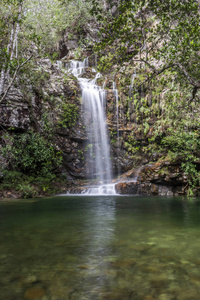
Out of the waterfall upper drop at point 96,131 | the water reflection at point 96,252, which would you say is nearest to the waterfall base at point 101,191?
the waterfall upper drop at point 96,131

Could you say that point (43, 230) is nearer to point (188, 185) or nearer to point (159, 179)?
point (159, 179)

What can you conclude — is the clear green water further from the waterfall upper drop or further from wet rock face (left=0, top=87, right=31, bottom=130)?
the waterfall upper drop

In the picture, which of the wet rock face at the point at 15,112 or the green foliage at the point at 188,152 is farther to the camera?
the wet rock face at the point at 15,112

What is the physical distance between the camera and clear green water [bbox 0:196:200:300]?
231 cm

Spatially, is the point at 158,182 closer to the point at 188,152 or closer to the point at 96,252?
the point at 188,152

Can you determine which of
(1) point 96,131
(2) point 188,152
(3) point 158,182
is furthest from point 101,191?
(1) point 96,131

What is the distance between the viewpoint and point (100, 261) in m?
3.13

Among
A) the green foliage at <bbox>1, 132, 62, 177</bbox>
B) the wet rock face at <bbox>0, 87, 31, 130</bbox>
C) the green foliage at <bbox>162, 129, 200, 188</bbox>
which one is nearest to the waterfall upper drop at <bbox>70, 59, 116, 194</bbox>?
the green foliage at <bbox>1, 132, 62, 177</bbox>

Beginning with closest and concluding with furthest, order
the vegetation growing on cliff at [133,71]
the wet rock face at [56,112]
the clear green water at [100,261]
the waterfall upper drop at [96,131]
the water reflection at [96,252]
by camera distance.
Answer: the clear green water at [100,261], the water reflection at [96,252], the vegetation growing on cliff at [133,71], the wet rock face at [56,112], the waterfall upper drop at [96,131]

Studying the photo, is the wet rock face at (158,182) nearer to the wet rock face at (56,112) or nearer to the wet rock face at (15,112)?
the wet rock face at (56,112)

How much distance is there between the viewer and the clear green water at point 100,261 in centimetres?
231

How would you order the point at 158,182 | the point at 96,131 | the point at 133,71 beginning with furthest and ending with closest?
the point at 133,71, the point at 96,131, the point at 158,182

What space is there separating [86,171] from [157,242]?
513 inches

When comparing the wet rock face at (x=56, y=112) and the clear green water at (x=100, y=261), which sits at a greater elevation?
the wet rock face at (x=56, y=112)
